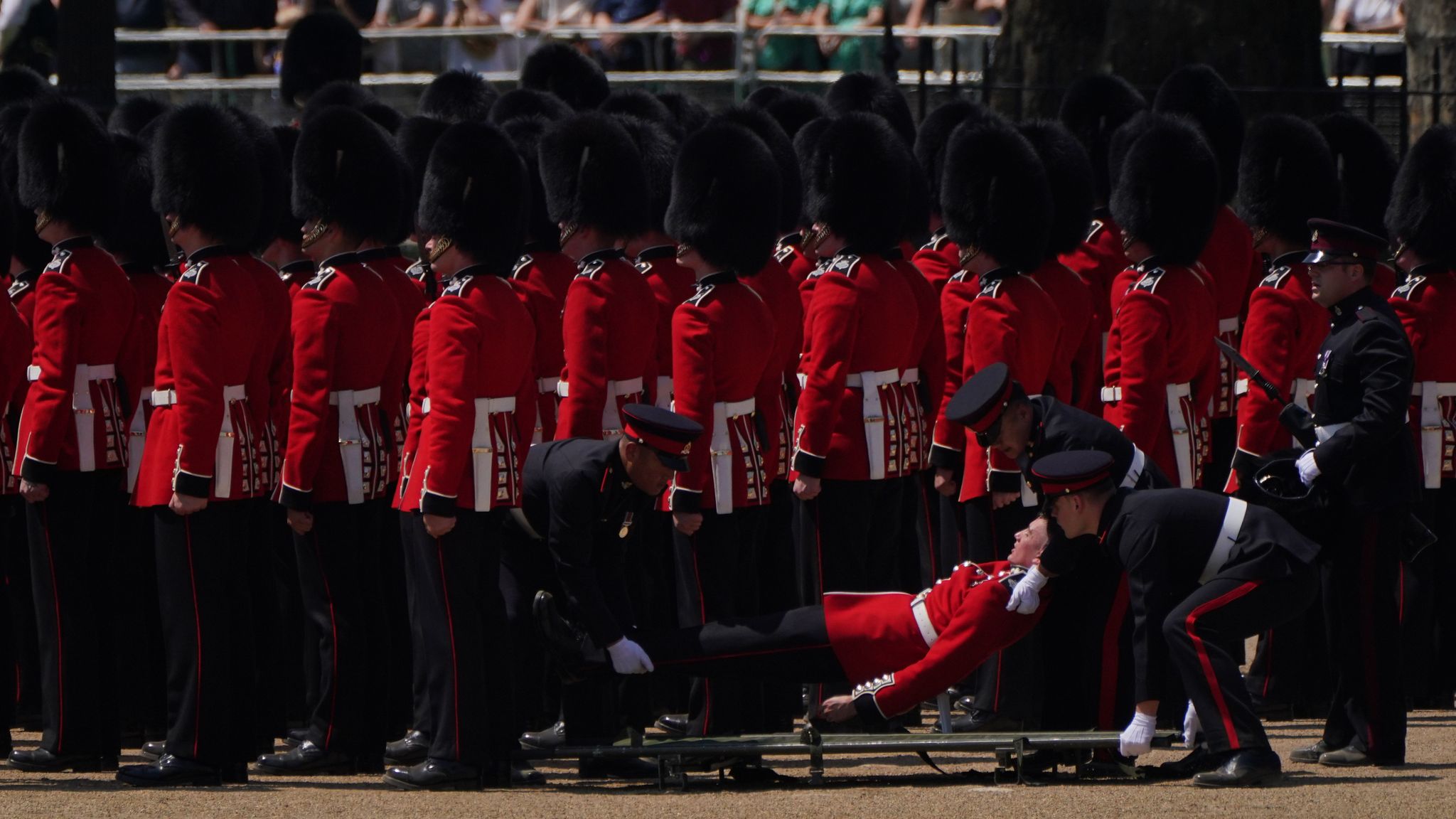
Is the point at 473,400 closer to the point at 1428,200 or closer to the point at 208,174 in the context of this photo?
the point at 208,174

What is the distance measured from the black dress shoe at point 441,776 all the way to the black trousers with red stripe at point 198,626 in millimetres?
461

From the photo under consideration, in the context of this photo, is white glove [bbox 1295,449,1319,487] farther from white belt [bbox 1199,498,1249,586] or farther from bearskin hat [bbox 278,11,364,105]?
bearskin hat [bbox 278,11,364,105]

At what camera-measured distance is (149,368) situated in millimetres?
6957

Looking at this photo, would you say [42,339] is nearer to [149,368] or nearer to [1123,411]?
[149,368]

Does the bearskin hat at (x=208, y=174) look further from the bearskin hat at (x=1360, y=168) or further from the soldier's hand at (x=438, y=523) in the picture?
the bearskin hat at (x=1360, y=168)

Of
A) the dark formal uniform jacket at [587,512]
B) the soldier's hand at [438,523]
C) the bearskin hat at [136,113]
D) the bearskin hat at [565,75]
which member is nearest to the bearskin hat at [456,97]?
the bearskin hat at [565,75]

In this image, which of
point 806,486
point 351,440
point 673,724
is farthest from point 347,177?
point 673,724

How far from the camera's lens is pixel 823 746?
20.8 ft

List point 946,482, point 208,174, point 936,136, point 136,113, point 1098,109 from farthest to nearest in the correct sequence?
point 1098,109
point 936,136
point 136,113
point 946,482
point 208,174

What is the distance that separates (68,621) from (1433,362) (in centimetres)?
379

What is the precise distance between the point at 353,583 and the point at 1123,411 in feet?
7.16

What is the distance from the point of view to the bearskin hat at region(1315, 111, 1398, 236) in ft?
27.9

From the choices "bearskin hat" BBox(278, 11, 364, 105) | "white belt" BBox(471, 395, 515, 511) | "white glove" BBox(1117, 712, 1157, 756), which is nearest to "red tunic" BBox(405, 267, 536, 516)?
"white belt" BBox(471, 395, 515, 511)

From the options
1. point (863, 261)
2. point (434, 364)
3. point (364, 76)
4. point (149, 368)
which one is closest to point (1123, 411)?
point (863, 261)
